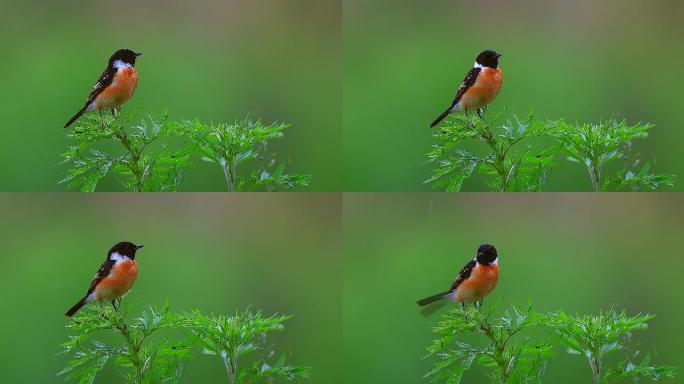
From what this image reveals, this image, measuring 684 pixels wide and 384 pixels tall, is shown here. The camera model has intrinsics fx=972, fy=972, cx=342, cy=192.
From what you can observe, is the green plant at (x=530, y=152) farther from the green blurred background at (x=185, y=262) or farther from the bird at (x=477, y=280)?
the green blurred background at (x=185, y=262)

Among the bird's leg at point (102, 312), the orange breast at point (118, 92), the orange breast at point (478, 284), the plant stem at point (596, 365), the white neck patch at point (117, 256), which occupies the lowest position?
the plant stem at point (596, 365)

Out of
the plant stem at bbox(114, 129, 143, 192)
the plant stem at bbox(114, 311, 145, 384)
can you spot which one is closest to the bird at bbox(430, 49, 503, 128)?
the plant stem at bbox(114, 129, 143, 192)

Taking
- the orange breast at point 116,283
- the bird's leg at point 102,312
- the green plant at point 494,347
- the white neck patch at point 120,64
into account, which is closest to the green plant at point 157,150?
the white neck patch at point 120,64

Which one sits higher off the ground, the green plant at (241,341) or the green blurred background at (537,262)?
the green blurred background at (537,262)

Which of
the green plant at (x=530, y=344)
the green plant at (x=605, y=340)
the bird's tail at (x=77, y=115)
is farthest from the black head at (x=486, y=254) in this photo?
the bird's tail at (x=77, y=115)

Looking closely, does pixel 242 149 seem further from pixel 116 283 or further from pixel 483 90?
pixel 483 90

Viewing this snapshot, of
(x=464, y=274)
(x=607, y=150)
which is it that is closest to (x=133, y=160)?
(x=464, y=274)

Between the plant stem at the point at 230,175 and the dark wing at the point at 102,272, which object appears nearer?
the dark wing at the point at 102,272
